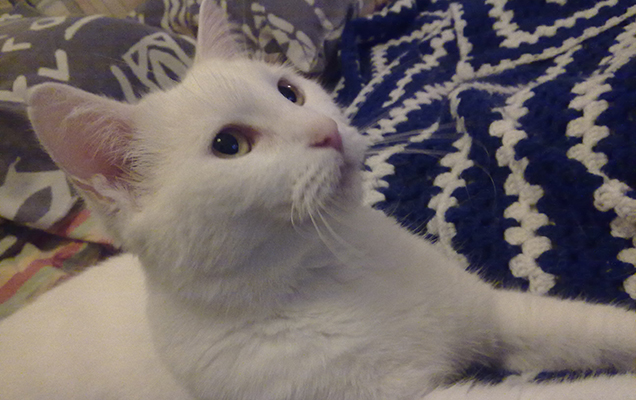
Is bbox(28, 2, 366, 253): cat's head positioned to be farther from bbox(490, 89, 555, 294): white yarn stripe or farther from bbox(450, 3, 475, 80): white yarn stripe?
bbox(450, 3, 475, 80): white yarn stripe

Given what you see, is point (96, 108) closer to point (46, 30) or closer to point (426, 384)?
point (426, 384)

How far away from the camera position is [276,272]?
563 mm

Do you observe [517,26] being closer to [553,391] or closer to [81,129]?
[553,391]

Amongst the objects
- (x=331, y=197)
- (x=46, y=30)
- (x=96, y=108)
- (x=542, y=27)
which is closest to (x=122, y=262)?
(x=96, y=108)

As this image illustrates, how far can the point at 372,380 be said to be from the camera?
55 centimetres

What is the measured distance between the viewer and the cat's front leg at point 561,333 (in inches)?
23.7

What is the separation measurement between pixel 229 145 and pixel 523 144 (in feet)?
1.94

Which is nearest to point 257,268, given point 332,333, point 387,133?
point 332,333

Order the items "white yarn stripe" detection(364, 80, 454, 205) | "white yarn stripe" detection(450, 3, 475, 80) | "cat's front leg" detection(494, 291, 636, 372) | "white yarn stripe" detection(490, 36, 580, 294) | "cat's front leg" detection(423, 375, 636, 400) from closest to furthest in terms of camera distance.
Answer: "cat's front leg" detection(423, 375, 636, 400)
"cat's front leg" detection(494, 291, 636, 372)
"white yarn stripe" detection(490, 36, 580, 294)
"white yarn stripe" detection(364, 80, 454, 205)
"white yarn stripe" detection(450, 3, 475, 80)

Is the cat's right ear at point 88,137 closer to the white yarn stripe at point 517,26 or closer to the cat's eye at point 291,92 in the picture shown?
the cat's eye at point 291,92

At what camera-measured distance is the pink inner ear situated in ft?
1.67

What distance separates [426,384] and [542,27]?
1.07m

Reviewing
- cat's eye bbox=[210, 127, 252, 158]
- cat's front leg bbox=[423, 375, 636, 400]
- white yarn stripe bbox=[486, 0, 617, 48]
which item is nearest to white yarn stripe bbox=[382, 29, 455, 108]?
white yarn stripe bbox=[486, 0, 617, 48]

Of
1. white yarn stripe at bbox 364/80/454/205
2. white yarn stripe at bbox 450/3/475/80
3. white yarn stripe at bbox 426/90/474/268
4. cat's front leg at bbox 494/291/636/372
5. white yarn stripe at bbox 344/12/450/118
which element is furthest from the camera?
white yarn stripe at bbox 344/12/450/118
